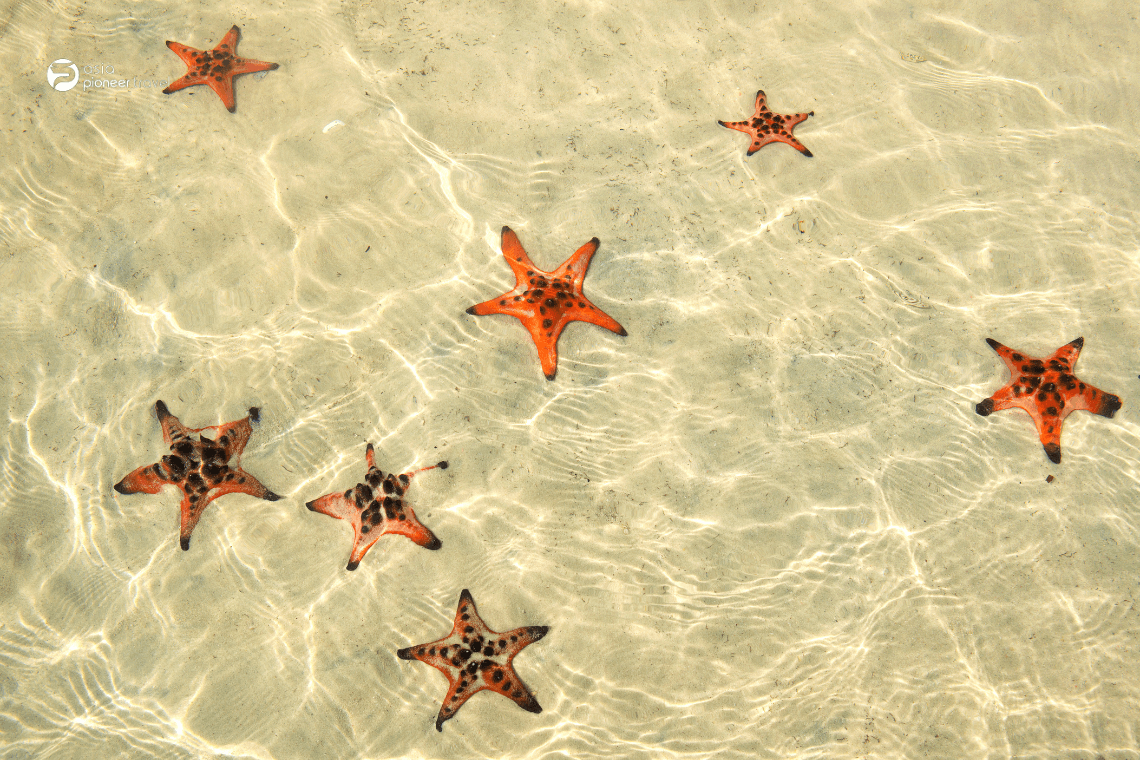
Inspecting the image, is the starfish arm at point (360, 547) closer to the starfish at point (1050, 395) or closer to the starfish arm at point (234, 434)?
the starfish arm at point (234, 434)

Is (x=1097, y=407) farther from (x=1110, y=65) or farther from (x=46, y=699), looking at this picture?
(x=46, y=699)

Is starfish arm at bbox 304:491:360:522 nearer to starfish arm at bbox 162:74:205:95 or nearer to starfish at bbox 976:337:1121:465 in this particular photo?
starfish arm at bbox 162:74:205:95

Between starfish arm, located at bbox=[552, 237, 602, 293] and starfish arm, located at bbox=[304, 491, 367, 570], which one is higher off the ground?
starfish arm, located at bbox=[552, 237, 602, 293]

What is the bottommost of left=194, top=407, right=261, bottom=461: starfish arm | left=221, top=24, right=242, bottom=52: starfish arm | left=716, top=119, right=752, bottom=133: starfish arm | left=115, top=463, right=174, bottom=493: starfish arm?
left=115, top=463, right=174, bottom=493: starfish arm

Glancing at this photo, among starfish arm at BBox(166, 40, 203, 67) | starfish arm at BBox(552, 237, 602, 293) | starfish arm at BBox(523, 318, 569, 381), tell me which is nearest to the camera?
starfish arm at BBox(523, 318, 569, 381)

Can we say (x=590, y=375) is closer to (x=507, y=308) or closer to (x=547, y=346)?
(x=547, y=346)

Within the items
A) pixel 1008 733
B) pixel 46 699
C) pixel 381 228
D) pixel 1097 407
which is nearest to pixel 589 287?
pixel 381 228

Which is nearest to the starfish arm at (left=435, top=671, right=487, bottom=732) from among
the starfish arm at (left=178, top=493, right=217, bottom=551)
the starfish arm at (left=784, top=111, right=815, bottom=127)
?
the starfish arm at (left=178, top=493, right=217, bottom=551)
